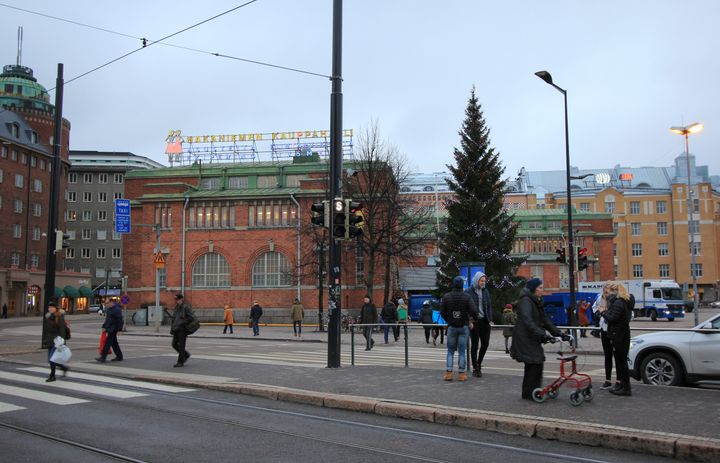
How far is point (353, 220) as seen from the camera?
13828mm

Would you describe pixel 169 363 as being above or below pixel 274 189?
below

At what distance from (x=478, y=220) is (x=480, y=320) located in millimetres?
28942

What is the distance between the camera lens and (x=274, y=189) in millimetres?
52594

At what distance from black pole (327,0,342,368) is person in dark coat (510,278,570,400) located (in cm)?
523

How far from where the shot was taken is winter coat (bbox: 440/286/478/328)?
36.1 ft

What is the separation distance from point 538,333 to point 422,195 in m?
102

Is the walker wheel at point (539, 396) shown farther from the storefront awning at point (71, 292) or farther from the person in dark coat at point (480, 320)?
the storefront awning at point (71, 292)

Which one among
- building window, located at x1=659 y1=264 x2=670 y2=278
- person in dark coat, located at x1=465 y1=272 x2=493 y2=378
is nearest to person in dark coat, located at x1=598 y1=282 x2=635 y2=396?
person in dark coat, located at x1=465 y1=272 x2=493 y2=378

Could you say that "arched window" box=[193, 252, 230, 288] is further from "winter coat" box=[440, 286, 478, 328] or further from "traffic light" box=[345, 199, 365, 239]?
"winter coat" box=[440, 286, 478, 328]

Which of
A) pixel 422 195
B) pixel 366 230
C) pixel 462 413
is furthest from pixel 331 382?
pixel 422 195

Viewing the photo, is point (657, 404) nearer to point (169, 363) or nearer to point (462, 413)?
point (462, 413)

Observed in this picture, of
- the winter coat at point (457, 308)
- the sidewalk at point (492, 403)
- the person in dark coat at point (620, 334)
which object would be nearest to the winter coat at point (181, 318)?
the sidewalk at point (492, 403)

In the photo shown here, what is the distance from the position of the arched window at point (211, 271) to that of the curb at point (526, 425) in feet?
133

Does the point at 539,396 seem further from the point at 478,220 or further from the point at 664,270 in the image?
the point at 664,270
